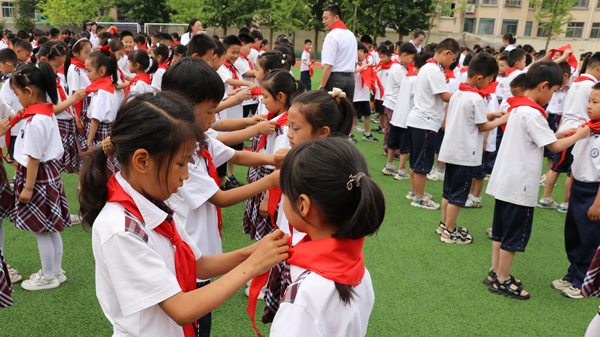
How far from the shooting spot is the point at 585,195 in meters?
2.88

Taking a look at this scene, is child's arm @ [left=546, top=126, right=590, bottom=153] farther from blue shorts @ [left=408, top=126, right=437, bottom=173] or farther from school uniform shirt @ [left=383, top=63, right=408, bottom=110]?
school uniform shirt @ [left=383, top=63, right=408, bottom=110]

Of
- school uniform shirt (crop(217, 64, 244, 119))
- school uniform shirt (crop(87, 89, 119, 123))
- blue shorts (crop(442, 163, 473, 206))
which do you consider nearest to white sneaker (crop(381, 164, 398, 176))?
blue shorts (crop(442, 163, 473, 206))

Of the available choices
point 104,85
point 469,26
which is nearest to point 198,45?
point 104,85

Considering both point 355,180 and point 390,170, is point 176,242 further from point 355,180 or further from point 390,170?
point 390,170

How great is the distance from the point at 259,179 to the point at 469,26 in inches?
1408

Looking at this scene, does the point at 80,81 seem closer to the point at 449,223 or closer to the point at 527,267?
the point at 449,223

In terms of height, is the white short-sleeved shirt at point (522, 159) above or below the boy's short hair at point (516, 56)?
below

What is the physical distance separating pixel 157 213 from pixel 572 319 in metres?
2.85

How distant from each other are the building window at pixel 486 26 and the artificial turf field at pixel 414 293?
107 feet

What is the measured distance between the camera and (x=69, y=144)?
433cm

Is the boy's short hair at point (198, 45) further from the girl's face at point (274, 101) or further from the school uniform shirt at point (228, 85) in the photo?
the girl's face at point (274, 101)

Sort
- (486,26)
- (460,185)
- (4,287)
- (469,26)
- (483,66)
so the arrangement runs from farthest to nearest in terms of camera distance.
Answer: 1. (469,26)
2. (486,26)
3. (460,185)
4. (483,66)
5. (4,287)

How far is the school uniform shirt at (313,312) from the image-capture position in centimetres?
103

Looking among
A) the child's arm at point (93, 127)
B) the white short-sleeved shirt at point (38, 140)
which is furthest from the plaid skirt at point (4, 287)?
the child's arm at point (93, 127)
